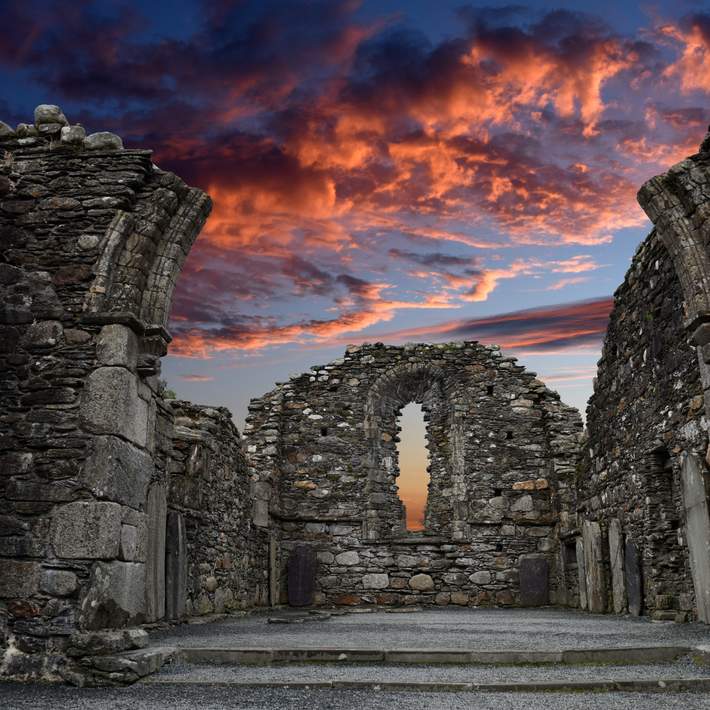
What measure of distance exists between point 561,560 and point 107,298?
42.1 feet

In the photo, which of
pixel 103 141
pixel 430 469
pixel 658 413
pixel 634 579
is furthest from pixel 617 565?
pixel 103 141

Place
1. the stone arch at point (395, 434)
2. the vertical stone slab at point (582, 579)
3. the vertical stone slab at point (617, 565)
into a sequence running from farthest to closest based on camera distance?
the stone arch at point (395, 434) < the vertical stone slab at point (582, 579) < the vertical stone slab at point (617, 565)

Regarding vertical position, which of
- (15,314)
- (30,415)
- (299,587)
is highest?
(15,314)

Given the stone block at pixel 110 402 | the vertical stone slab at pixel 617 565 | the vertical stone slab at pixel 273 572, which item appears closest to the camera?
the stone block at pixel 110 402

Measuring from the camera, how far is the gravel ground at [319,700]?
4246mm

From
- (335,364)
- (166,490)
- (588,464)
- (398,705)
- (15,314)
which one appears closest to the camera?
(398,705)

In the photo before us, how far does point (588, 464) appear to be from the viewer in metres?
14.6

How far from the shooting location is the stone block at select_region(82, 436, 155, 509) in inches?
220

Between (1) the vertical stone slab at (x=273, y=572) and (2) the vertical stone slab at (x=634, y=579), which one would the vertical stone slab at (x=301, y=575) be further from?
(2) the vertical stone slab at (x=634, y=579)

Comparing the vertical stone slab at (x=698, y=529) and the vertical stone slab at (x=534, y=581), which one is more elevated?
the vertical stone slab at (x=698, y=529)

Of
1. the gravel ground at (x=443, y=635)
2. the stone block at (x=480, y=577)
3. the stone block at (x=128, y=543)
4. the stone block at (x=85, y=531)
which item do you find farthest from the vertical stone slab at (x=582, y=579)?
the stone block at (x=85, y=531)

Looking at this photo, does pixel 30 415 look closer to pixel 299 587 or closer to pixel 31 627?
pixel 31 627

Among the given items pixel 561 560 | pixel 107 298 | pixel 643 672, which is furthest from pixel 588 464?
pixel 107 298

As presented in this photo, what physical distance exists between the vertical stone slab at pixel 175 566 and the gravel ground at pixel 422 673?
12.3ft
